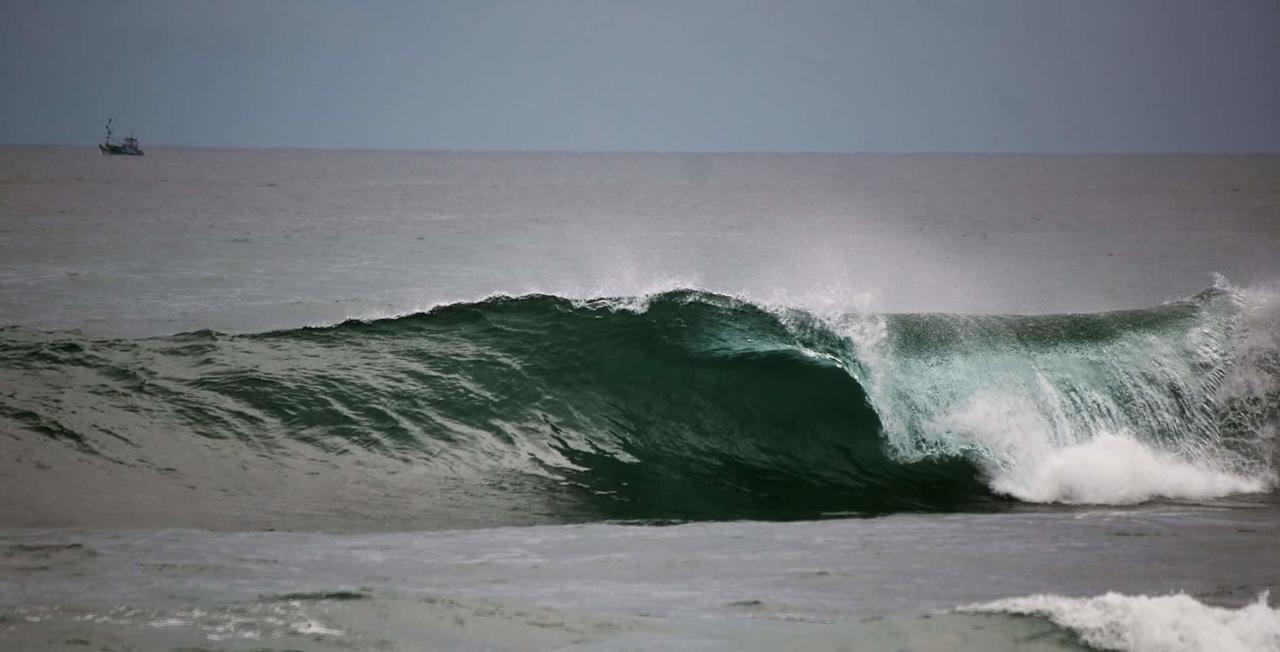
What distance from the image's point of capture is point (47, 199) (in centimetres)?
5928

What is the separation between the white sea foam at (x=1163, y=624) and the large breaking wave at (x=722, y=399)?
156 inches

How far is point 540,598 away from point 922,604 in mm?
2048

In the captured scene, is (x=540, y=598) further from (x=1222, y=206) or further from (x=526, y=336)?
(x=1222, y=206)

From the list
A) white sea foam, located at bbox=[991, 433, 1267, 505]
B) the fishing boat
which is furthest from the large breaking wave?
the fishing boat

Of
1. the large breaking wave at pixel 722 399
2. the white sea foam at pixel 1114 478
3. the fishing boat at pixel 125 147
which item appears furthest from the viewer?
the fishing boat at pixel 125 147

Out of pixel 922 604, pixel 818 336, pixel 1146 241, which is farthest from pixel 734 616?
pixel 1146 241

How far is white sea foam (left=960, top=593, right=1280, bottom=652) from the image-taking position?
16.3 ft

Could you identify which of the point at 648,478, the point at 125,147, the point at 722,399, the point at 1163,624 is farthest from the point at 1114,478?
the point at 125,147

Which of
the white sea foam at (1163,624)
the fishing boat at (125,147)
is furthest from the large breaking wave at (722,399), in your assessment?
the fishing boat at (125,147)

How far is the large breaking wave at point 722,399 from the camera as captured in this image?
Result: 33.0ft

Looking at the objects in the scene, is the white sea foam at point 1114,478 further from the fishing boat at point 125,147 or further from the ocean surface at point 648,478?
the fishing boat at point 125,147

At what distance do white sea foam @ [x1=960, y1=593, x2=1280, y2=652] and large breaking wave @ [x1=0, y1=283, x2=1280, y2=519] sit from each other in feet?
13.0

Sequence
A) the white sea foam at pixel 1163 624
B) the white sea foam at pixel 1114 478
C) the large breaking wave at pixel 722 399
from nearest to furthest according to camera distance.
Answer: the white sea foam at pixel 1163 624 < the white sea foam at pixel 1114 478 < the large breaking wave at pixel 722 399

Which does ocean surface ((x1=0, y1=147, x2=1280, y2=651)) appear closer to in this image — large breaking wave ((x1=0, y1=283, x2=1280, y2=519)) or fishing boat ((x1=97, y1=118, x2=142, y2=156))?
large breaking wave ((x1=0, y1=283, x2=1280, y2=519))
